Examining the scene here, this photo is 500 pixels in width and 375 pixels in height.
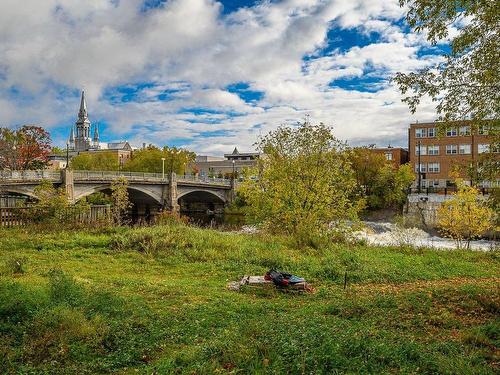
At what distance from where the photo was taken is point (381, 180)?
2099 inches

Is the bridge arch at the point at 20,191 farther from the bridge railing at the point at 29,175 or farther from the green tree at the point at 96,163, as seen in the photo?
the green tree at the point at 96,163

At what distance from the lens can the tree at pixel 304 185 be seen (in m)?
19.7

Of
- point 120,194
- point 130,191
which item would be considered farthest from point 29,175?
point 130,191

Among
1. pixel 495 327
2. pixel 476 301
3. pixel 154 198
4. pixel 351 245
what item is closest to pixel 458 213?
pixel 351 245

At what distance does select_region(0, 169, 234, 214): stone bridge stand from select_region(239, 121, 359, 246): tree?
55.8 feet

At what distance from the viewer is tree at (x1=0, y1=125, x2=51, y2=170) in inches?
1983

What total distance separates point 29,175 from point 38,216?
1663cm

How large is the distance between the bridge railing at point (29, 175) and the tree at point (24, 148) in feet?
53.7

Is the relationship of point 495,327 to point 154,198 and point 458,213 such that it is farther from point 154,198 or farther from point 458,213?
point 154,198

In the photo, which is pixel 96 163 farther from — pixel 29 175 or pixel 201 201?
pixel 29 175

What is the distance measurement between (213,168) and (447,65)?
110 metres

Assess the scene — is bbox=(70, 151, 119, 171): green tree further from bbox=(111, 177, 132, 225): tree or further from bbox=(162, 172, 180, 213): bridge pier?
bbox=(111, 177, 132, 225): tree

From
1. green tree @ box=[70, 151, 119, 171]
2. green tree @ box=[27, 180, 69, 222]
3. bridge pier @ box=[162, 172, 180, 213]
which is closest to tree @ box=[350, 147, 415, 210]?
bridge pier @ box=[162, 172, 180, 213]

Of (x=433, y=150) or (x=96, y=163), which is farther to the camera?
(x=96, y=163)
